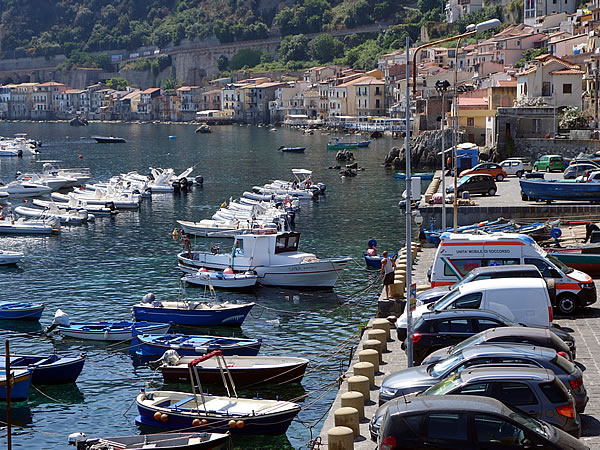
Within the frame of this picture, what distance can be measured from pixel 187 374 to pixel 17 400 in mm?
4158

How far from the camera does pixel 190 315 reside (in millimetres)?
30719

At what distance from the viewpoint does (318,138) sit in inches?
5394

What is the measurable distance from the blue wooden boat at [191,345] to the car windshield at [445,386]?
1075cm

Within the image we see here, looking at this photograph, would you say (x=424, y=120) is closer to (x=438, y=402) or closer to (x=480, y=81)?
(x=480, y=81)

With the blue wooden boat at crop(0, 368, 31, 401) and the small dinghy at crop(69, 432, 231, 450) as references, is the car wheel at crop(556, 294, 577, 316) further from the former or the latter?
the blue wooden boat at crop(0, 368, 31, 401)

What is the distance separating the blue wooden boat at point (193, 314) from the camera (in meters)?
30.7

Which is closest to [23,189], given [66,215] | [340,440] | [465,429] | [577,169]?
[66,215]

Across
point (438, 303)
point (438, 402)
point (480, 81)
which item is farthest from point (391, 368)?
point (480, 81)

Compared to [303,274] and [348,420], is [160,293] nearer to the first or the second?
[303,274]

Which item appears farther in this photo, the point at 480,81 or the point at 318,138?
the point at 318,138

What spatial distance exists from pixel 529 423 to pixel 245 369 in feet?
37.6

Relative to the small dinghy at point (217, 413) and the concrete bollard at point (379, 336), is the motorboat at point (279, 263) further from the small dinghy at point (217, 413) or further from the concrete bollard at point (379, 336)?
the small dinghy at point (217, 413)

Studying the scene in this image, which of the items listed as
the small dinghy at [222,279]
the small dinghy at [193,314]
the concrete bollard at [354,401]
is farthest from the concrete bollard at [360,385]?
the small dinghy at [222,279]

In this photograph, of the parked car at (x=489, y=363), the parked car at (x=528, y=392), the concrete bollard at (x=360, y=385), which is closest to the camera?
the parked car at (x=528, y=392)
